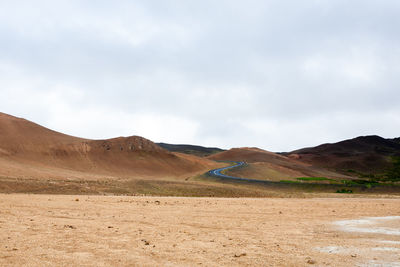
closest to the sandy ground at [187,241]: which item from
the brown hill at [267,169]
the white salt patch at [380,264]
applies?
the white salt patch at [380,264]

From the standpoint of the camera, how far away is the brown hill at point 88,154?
2694 inches

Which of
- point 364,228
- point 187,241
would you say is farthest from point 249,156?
point 187,241

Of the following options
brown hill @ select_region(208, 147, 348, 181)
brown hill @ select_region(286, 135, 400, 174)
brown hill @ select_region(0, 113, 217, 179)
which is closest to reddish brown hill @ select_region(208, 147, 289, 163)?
brown hill @ select_region(208, 147, 348, 181)

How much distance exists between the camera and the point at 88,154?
7825cm

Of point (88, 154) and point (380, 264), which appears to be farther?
point (88, 154)

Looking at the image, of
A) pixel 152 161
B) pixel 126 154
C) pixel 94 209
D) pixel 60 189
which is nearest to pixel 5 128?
pixel 126 154

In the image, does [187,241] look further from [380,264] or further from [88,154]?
[88,154]

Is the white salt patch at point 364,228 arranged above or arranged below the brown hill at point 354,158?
below

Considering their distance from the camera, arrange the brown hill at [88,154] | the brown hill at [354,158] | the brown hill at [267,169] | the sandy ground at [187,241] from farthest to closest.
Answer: the brown hill at [354,158]
the brown hill at [267,169]
the brown hill at [88,154]
the sandy ground at [187,241]

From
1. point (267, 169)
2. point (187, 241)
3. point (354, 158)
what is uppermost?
point (354, 158)

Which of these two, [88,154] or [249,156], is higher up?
[249,156]

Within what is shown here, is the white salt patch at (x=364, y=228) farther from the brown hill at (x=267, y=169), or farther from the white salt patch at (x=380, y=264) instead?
the brown hill at (x=267, y=169)

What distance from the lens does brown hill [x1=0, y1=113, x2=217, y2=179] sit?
225 feet

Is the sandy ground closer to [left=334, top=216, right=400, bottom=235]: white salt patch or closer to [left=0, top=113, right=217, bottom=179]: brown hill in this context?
[left=334, top=216, right=400, bottom=235]: white salt patch
